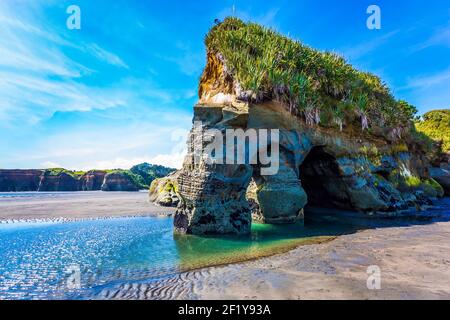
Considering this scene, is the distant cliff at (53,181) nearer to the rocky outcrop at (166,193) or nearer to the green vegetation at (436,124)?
the rocky outcrop at (166,193)

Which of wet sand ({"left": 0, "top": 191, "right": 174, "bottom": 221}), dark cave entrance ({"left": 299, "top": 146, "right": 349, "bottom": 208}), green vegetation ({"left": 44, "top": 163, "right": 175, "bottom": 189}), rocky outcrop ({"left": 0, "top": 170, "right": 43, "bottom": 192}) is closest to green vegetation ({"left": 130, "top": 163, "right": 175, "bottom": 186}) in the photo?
green vegetation ({"left": 44, "top": 163, "right": 175, "bottom": 189})

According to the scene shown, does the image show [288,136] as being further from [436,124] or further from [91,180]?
[91,180]

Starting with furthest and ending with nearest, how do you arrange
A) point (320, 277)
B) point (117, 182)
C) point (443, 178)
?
point (117, 182)
point (443, 178)
point (320, 277)

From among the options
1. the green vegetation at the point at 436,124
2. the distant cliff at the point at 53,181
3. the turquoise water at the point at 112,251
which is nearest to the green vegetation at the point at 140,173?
the distant cliff at the point at 53,181

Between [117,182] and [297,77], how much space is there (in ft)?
321

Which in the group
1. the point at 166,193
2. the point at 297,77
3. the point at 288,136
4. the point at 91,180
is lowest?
the point at 166,193

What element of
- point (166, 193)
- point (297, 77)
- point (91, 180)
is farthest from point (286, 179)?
point (91, 180)

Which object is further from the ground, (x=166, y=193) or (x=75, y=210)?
(x=166, y=193)

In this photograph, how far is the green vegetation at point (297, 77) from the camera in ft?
53.6

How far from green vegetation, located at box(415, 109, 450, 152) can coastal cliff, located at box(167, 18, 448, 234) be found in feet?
85.8

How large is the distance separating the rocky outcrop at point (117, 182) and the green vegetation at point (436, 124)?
90797mm

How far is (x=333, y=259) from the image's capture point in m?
8.85

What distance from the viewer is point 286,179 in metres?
16.3
